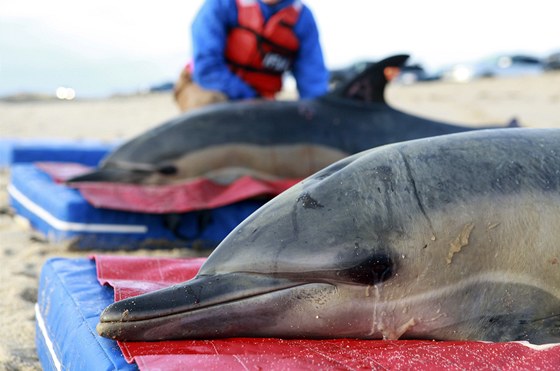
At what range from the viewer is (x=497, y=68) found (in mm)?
33125

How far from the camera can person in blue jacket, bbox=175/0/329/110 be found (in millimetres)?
7520

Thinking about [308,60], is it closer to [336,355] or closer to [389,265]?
[389,265]

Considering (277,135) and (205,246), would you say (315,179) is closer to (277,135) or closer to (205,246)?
(205,246)

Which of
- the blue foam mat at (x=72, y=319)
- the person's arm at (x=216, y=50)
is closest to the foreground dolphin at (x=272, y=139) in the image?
the person's arm at (x=216, y=50)

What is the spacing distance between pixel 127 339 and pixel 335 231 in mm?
727

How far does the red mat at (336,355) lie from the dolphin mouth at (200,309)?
4 centimetres

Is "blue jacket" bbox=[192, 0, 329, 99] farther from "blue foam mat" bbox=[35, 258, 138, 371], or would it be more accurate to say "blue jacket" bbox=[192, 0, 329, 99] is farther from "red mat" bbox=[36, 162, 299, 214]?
"blue foam mat" bbox=[35, 258, 138, 371]

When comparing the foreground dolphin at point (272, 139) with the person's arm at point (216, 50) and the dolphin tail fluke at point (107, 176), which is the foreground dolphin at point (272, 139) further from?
the person's arm at point (216, 50)

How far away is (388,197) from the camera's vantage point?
270cm

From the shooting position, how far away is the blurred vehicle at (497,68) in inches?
1225

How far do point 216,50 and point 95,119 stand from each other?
1211 cm

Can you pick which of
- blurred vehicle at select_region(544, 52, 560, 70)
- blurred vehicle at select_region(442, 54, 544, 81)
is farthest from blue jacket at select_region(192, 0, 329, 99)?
blurred vehicle at select_region(544, 52, 560, 70)

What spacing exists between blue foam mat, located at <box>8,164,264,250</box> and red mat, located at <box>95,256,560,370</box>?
9.61 feet

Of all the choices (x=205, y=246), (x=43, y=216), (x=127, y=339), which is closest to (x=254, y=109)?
(x=205, y=246)
